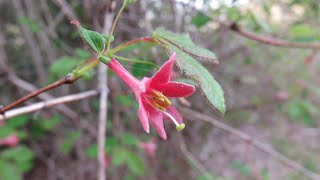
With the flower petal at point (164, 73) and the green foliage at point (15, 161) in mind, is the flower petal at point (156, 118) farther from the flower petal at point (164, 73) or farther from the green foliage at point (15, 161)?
the green foliage at point (15, 161)

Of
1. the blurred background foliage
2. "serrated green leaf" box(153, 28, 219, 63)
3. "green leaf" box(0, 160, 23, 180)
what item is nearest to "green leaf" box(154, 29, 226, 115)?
"serrated green leaf" box(153, 28, 219, 63)

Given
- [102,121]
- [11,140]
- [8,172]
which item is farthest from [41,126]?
[102,121]

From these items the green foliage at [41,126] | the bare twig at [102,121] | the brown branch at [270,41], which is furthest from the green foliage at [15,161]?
the brown branch at [270,41]

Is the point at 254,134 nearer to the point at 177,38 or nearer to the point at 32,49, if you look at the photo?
the point at 32,49

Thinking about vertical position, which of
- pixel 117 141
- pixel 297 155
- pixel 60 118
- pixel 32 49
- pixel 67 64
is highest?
pixel 32 49

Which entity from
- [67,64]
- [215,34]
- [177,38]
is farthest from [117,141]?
[177,38]

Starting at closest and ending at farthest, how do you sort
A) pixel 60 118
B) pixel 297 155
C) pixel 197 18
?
pixel 197 18 < pixel 60 118 < pixel 297 155

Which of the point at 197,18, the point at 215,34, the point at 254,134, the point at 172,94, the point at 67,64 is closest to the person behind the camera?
the point at 172,94
